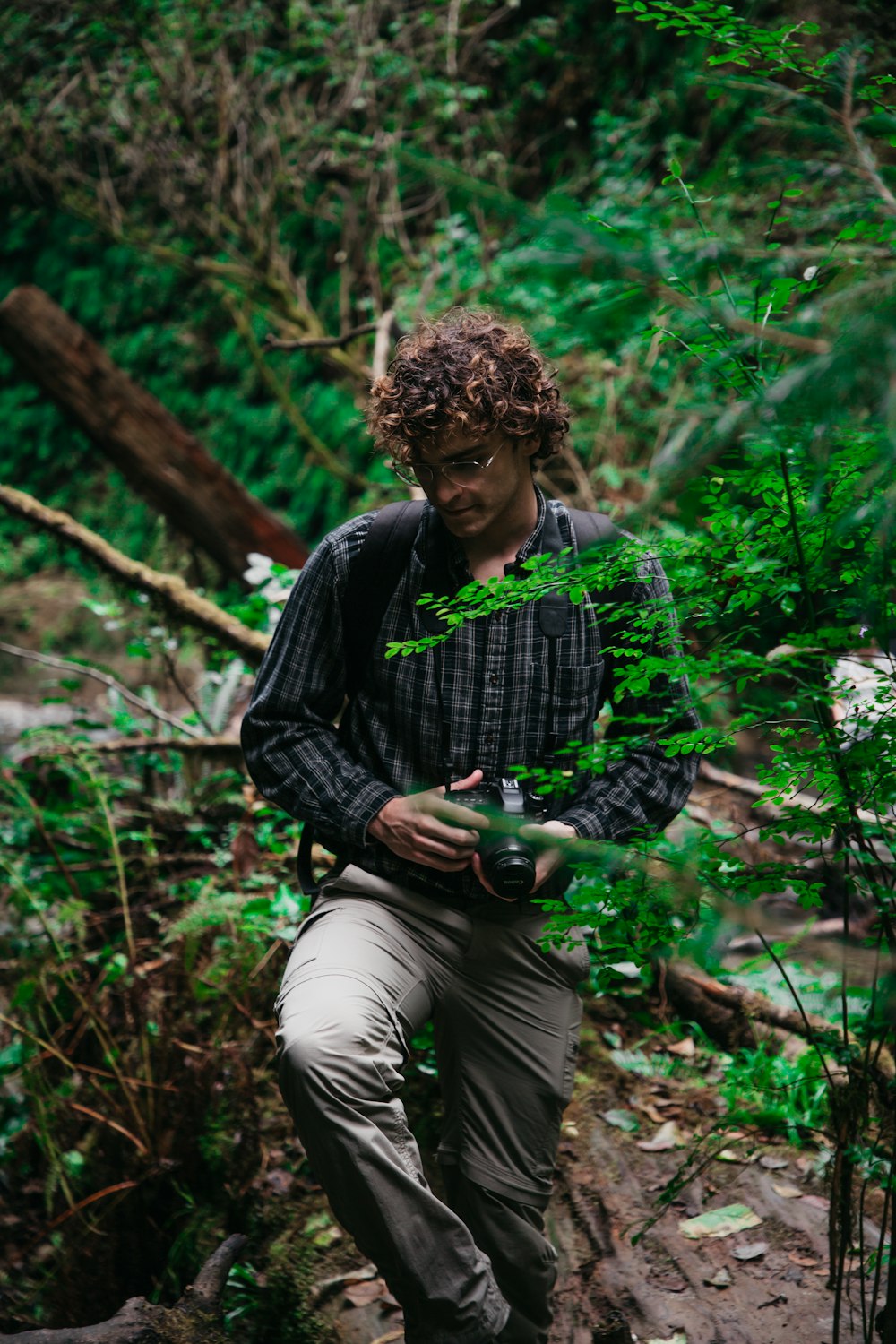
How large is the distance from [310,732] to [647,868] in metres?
1.06

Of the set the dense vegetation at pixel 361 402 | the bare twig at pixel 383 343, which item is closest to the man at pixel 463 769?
the dense vegetation at pixel 361 402

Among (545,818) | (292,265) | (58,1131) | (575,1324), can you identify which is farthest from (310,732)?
(292,265)

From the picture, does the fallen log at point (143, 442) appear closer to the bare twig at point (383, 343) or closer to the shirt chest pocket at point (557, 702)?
the bare twig at point (383, 343)

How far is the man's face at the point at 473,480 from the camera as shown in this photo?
233 cm

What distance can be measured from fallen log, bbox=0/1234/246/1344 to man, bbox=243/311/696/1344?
2.05ft

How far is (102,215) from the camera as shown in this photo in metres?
8.31

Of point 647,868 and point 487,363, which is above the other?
point 487,363

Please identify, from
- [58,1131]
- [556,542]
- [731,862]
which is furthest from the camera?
[58,1131]

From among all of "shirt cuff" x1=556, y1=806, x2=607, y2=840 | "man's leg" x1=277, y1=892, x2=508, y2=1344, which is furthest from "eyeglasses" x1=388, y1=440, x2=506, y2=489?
"man's leg" x1=277, y1=892, x2=508, y2=1344

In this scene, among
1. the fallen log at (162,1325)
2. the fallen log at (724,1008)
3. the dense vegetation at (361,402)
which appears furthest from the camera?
the fallen log at (724,1008)

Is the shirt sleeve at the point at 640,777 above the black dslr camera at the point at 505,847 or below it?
below

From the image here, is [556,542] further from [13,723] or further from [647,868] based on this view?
[13,723]

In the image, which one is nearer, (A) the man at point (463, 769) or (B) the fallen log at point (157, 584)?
(A) the man at point (463, 769)

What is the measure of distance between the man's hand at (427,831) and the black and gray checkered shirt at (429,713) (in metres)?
0.07
